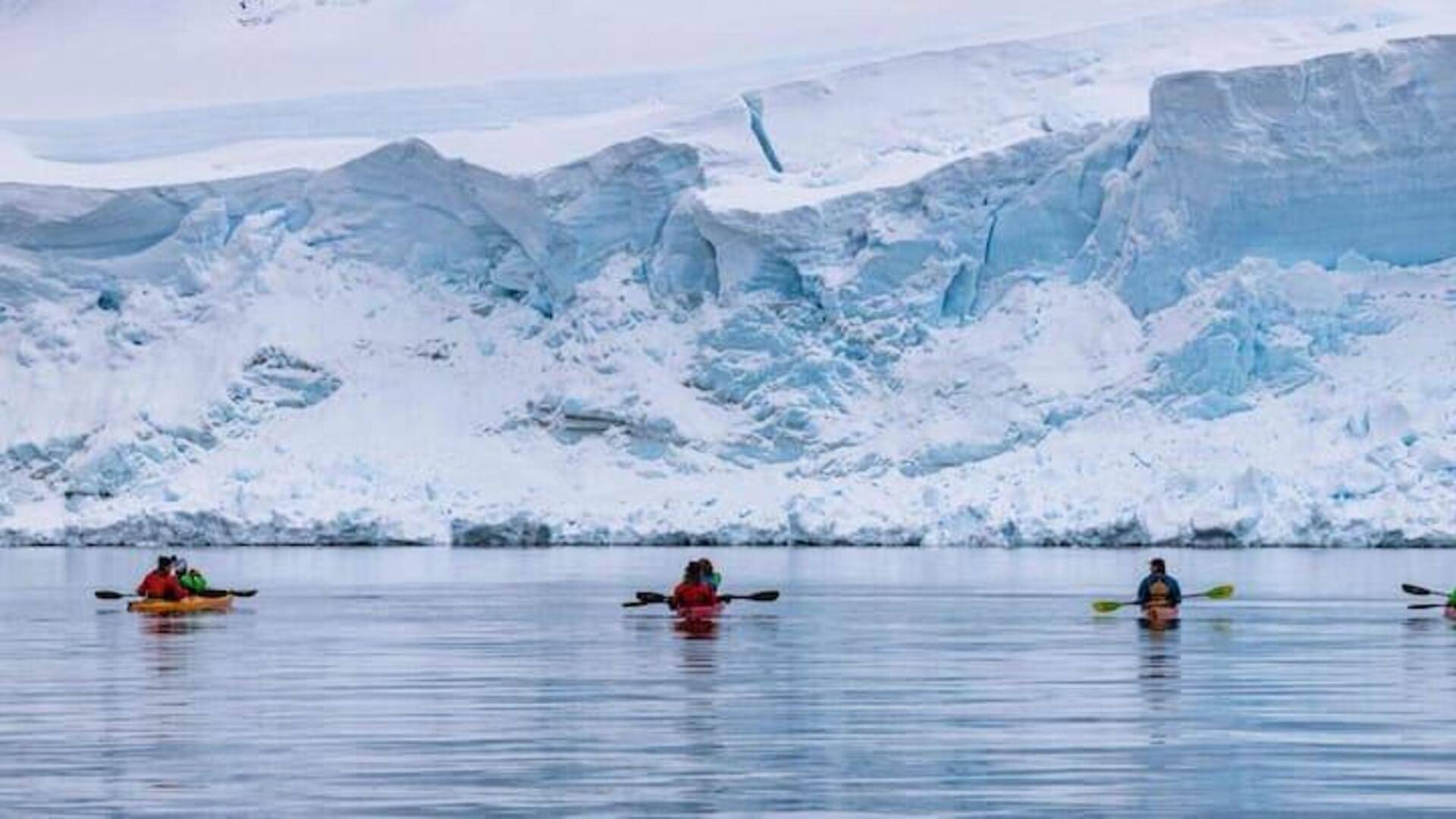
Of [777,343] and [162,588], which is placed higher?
[777,343]

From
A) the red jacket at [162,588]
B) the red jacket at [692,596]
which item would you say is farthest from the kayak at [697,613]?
the red jacket at [162,588]

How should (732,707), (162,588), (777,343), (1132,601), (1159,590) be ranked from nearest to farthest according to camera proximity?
(732,707)
(1159,590)
(1132,601)
(162,588)
(777,343)

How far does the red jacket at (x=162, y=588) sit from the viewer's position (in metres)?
26.0

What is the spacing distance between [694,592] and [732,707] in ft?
28.7

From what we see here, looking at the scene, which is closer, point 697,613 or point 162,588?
point 697,613

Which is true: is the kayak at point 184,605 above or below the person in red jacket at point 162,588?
below

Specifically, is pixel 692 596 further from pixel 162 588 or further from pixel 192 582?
pixel 192 582

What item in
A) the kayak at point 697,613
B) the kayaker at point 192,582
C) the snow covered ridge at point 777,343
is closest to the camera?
the kayak at point 697,613

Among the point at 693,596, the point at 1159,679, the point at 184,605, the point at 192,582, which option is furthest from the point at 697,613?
the point at 1159,679

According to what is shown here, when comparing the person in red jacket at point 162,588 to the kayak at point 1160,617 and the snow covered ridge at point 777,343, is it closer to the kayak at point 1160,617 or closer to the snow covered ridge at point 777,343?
the kayak at point 1160,617

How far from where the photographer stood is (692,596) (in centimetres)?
2352

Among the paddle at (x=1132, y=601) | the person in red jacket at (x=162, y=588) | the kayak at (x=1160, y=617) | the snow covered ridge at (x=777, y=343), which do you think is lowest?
the kayak at (x=1160, y=617)

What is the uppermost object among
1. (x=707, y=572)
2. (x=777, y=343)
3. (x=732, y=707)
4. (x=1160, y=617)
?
(x=777, y=343)

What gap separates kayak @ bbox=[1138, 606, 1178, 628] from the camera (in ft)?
75.3
